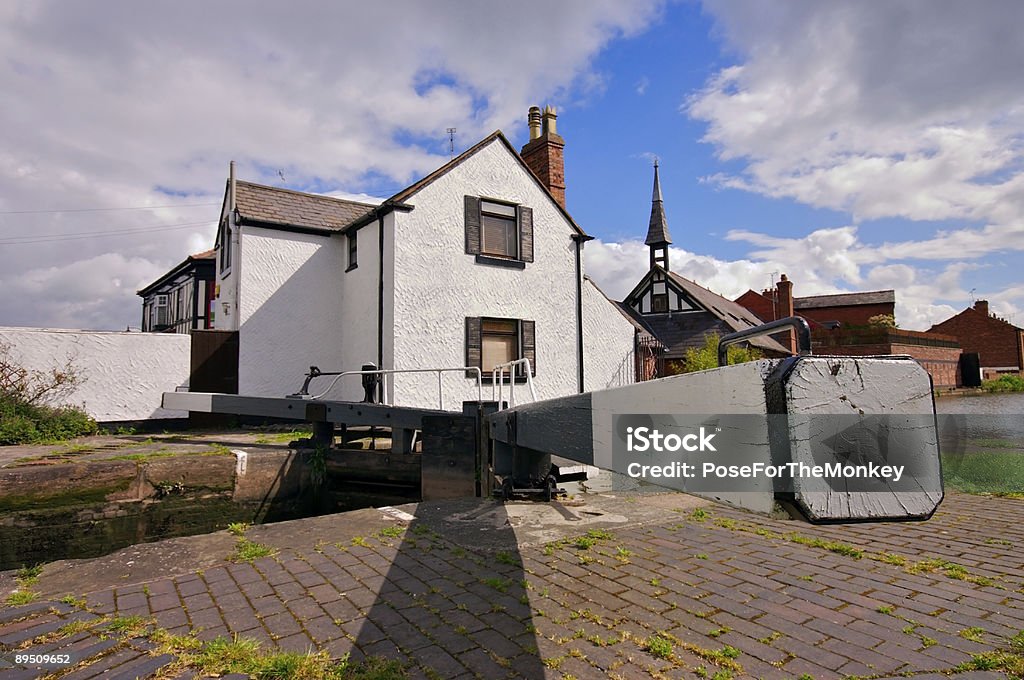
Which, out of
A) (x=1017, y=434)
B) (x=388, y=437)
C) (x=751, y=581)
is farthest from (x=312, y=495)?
(x=1017, y=434)

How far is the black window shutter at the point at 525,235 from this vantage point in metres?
13.6

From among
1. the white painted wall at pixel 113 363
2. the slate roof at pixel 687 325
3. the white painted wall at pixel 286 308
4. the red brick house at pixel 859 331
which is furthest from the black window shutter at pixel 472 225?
the slate roof at pixel 687 325

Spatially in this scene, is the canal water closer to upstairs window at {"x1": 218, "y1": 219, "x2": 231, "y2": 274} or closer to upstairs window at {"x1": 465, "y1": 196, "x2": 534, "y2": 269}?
upstairs window at {"x1": 465, "y1": 196, "x2": 534, "y2": 269}

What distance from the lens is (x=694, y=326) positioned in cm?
2655

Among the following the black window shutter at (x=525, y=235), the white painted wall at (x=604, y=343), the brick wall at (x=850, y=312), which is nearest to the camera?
the black window shutter at (x=525, y=235)

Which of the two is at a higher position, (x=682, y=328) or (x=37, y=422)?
(x=682, y=328)

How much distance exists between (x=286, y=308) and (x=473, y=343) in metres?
4.57

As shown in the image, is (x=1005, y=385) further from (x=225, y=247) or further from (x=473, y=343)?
(x=225, y=247)

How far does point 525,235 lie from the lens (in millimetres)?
13695

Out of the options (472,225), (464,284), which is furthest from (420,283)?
(472,225)

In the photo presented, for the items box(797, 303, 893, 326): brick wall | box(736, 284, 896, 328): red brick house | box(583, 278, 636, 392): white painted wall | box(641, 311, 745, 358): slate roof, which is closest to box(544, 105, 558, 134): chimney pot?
box(583, 278, 636, 392): white painted wall

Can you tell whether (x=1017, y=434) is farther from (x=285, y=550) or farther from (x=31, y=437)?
(x=31, y=437)

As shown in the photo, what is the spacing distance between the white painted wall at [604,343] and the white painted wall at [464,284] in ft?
2.42

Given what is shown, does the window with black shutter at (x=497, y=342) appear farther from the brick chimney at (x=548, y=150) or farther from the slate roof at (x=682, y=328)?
the slate roof at (x=682, y=328)
